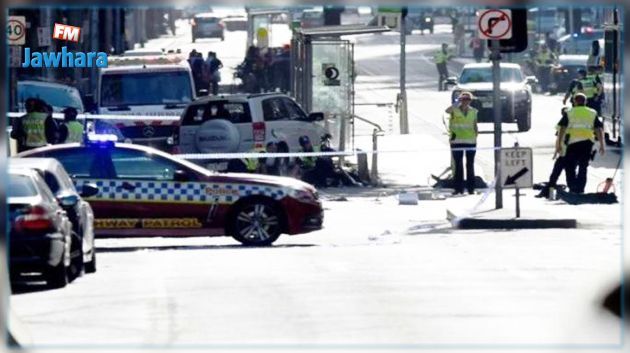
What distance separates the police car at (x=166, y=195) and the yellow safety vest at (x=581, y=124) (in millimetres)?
7212

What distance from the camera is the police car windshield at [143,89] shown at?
35.4 m

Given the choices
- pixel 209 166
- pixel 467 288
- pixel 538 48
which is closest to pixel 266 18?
pixel 538 48

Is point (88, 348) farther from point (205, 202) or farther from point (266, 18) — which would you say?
point (266, 18)

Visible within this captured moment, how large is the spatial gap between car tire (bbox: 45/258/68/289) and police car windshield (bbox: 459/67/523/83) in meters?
28.8

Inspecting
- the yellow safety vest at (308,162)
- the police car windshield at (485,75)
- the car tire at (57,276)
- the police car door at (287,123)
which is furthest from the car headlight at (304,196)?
the police car windshield at (485,75)

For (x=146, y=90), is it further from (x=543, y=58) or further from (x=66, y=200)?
(x=543, y=58)

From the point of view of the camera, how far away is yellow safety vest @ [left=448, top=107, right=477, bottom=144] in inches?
1160

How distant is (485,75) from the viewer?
1801 inches

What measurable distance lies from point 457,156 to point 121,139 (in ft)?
23.3

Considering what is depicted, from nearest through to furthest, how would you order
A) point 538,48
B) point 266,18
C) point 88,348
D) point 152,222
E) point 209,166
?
point 88,348, point 152,222, point 209,166, point 266,18, point 538,48

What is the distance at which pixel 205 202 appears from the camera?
21516mm

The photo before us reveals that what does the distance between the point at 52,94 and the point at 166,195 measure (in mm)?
13227

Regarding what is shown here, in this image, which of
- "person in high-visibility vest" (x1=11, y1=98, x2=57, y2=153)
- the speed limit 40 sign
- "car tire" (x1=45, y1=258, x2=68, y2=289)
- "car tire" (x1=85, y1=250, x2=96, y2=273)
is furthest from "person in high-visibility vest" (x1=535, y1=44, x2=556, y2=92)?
"car tire" (x1=45, y1=258, x2=68, y2=289)

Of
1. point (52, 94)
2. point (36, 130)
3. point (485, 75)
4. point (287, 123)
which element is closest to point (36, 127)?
point (36, 130)
